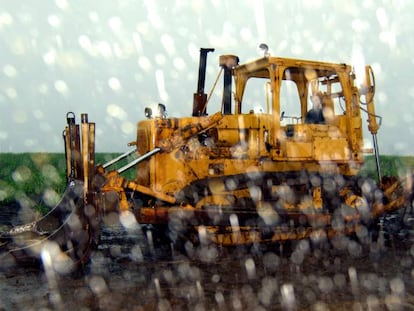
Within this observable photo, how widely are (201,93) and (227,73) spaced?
0.69 metres

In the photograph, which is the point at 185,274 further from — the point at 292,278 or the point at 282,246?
the point at 282,246

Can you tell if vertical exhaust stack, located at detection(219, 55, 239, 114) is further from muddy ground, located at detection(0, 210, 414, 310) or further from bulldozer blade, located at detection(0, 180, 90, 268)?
bulldozer blade, located at detection(0, 180, 90, 268)

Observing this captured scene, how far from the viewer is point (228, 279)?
6.79 metres

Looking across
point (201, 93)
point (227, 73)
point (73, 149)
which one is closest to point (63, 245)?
point (73, 149)

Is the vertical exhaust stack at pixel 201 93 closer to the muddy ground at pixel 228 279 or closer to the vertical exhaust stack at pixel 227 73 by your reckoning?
the vertical exhaust stack at pixel 227 73

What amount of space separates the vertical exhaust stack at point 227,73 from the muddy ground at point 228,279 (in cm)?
297

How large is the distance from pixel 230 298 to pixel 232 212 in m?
2.38

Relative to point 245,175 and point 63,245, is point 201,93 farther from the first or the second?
point 63,245

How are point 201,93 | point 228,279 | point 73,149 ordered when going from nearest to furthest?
point 228,279, point 73,149, point 201,93

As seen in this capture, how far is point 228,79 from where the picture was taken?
393 inches

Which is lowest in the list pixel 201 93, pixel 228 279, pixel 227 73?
pixel 228 279

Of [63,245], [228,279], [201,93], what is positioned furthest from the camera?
[201,93]

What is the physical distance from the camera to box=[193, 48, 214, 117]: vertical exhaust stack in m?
9.85

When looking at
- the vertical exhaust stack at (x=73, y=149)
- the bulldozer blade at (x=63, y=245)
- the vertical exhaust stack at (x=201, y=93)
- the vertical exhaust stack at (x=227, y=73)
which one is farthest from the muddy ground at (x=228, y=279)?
the vertical exhaust stack at (x=227, y=73)
